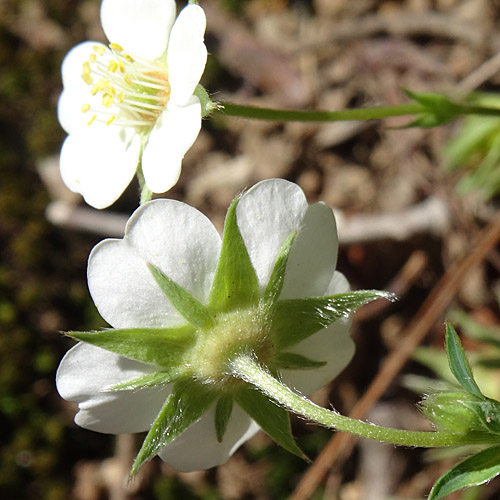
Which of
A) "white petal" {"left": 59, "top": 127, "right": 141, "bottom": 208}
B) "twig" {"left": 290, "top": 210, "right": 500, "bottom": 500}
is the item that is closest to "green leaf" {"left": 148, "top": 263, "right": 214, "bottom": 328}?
"white petal" {"left": 59, "top": 127, "right": 141, "bottom": 208}

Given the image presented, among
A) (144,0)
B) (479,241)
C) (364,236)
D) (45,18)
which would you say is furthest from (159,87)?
(45,18)

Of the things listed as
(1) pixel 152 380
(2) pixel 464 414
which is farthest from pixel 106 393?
(2) pixel 464 414

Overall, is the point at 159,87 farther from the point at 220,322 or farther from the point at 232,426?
the point at 232,426

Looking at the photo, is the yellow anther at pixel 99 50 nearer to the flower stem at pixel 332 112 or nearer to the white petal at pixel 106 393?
the flower stem at pixel 332 112

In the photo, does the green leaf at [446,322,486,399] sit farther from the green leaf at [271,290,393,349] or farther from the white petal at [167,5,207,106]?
the white petal at [167,5,207,106]

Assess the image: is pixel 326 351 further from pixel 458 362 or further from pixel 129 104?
pixel 129 104

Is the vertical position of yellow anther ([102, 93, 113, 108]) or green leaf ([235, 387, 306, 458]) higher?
yellow anther ([102, 93, 113, 108])
